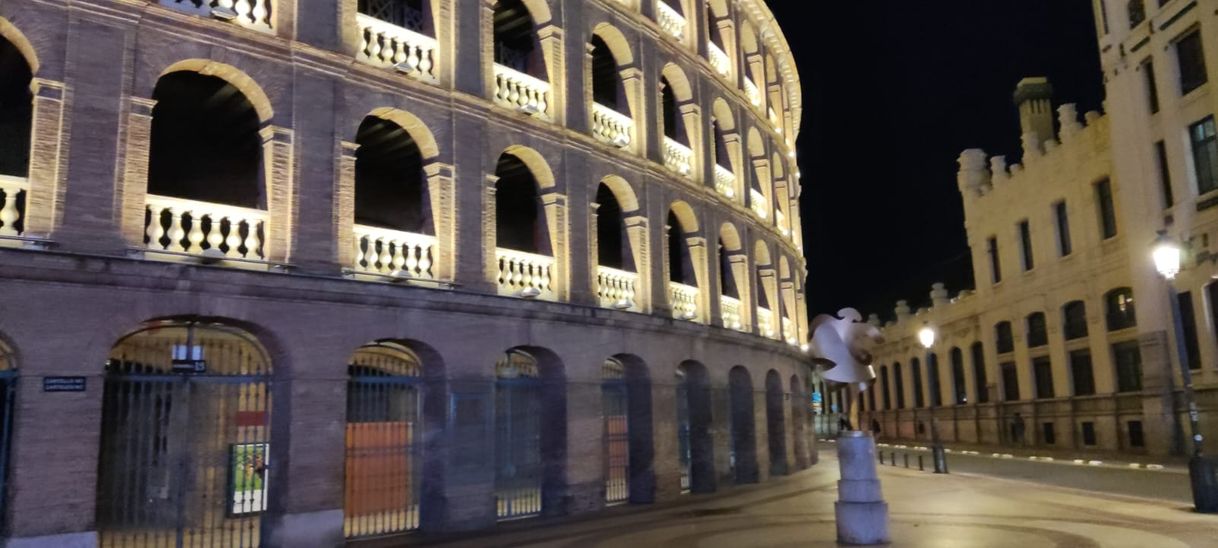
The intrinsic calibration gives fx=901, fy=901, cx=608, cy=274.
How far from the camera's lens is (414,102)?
52.3 ft

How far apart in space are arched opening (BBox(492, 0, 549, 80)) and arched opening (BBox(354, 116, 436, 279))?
3.04m

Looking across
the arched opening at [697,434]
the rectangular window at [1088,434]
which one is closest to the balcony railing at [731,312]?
the arched opening at [697,434]

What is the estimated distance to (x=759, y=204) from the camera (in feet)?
94.5

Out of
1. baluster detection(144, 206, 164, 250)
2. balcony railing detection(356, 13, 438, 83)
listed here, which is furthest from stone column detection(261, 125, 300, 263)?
balcony railing detection(356, 13, 438, 83)

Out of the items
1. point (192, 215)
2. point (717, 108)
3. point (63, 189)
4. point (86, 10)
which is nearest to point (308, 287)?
point (192, 215)

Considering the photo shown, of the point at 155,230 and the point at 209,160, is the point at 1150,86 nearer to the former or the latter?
the point at 209,160

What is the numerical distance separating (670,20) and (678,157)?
3.71 metres

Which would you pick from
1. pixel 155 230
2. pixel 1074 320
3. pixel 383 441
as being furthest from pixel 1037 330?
pixel 155 230

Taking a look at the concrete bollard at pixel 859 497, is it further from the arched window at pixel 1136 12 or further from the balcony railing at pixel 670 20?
the arched window at pixel 1136 12

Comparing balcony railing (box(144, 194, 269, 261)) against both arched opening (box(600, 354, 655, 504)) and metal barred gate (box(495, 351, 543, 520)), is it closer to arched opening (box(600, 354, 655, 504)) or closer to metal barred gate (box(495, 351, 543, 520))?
metal barred gate (box(495, 351, 543, 520))

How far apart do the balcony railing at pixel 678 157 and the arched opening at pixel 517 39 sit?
13.5ft

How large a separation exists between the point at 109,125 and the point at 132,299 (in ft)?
7.88

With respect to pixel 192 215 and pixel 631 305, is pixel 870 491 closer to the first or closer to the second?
pixel 631 305

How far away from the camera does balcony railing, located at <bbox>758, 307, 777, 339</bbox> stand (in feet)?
88.3
